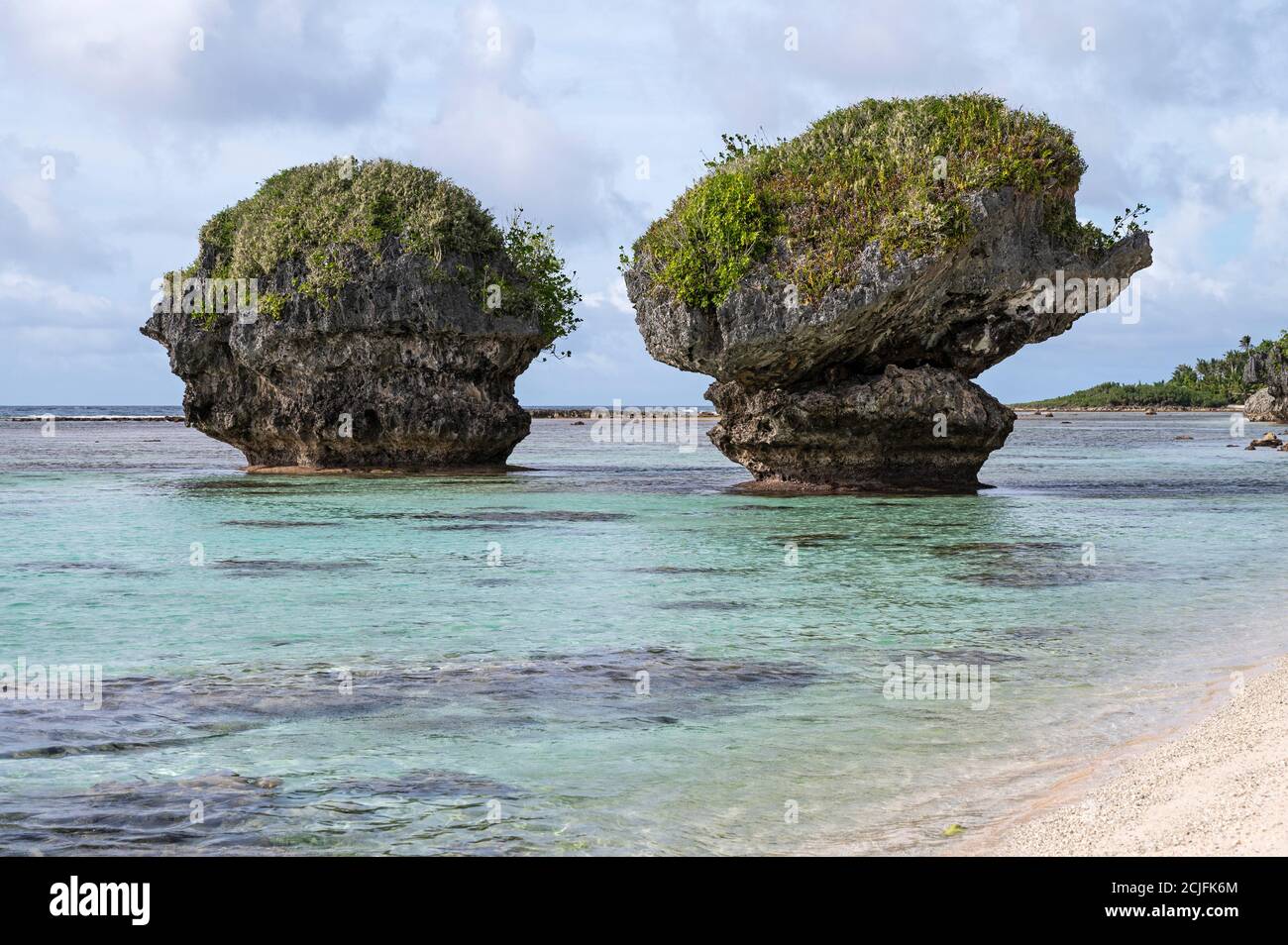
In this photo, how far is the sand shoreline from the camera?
5137 mm

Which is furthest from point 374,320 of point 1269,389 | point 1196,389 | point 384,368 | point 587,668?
point 1196,389

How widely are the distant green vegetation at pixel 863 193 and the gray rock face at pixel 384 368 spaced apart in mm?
8960

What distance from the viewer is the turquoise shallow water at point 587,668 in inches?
253

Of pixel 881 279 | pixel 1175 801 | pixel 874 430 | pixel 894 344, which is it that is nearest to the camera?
pixel 1175 801

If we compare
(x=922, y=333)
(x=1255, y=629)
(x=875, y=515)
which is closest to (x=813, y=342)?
(x=922, y=333)

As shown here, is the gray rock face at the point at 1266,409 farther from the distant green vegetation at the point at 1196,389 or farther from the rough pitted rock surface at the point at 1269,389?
the distant green vegetation at the point at 1196,389

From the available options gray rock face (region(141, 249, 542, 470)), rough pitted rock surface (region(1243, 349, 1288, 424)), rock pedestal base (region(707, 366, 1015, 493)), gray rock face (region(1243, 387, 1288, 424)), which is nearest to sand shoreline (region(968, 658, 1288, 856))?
rock pedestal base (region(707, 366, 1015, 493))

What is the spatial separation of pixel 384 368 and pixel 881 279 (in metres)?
16.7

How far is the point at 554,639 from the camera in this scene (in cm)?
1138

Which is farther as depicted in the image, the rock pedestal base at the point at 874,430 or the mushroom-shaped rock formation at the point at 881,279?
the rock pedestal base at the point at 874,430

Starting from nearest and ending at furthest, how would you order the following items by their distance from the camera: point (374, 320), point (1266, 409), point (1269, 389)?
1. point (374, 320)
2. point (1269, 389)
3. point (1266, 409)

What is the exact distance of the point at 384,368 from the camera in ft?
118

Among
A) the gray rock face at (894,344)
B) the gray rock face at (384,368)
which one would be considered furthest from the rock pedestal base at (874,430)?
the gray rock face at (384,368)

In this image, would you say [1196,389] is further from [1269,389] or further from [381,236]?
[381,236]
